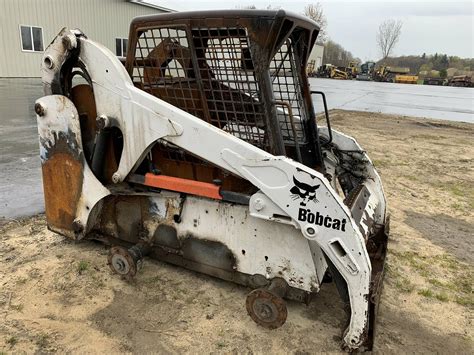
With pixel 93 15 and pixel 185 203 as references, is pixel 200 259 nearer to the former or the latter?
pixel 185 203

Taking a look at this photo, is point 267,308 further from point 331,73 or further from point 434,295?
point 331,73

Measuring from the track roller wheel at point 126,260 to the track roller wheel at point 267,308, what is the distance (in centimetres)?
91

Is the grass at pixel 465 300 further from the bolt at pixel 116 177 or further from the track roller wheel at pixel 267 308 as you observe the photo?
the bolt at pixel 116 177

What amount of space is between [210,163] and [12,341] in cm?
157

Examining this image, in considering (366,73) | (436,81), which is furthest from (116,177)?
(366,73)

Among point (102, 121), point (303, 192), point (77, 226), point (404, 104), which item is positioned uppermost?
point (102, 121)

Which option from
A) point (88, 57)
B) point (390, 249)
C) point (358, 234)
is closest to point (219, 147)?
point (358, 234)

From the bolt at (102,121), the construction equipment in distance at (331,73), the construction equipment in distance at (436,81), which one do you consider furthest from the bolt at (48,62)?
the construction equipment in distance at (436,81)

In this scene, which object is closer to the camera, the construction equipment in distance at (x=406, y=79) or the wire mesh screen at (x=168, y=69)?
the wire mesh screen at (x=168, y=69)

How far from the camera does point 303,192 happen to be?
89.0 inches

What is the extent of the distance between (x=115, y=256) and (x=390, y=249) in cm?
252

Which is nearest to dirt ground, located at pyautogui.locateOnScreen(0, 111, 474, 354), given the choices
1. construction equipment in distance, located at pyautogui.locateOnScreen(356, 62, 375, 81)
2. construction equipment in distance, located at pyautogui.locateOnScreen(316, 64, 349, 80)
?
construction equipment in distance, located at pyautogui.locateOnScreen(316, 64, 349, 80)

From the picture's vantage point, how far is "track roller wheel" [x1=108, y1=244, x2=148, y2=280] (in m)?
2.87

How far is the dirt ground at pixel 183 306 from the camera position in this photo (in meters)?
2.47
